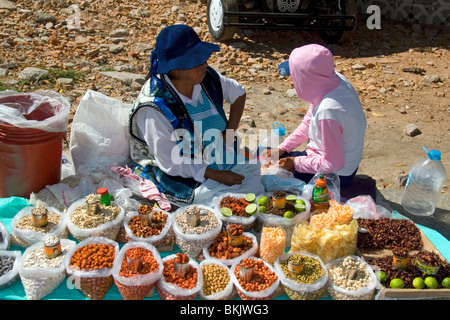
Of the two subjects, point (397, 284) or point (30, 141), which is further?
point (30, 141)

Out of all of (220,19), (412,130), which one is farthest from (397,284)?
(220,19)

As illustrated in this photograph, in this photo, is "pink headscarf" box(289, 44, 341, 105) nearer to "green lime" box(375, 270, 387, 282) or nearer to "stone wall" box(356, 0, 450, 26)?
"green lime" box(375, 270, 387, 282)

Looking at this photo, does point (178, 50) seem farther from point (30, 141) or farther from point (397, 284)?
point (397, 284)

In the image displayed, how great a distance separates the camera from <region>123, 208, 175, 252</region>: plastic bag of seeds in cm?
257

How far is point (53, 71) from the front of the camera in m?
5.78

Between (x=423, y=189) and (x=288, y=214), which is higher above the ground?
(x=288, y=214)

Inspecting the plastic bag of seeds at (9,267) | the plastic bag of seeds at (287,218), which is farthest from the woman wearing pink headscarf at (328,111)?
the plastic bag of seeds at (9,267)

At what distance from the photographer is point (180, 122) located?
9.92 feet

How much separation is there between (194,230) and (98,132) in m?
1.12

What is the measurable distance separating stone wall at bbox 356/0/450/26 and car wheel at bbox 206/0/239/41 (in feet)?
9.80

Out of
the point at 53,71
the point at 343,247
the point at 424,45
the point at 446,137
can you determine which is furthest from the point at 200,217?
the point at 424,45

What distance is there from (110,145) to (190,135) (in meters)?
0.59

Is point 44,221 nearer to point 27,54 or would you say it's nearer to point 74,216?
point 74,216

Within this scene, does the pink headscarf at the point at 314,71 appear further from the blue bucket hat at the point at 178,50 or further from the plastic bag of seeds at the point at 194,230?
the plastic bag of seeds at the point at 194,230
